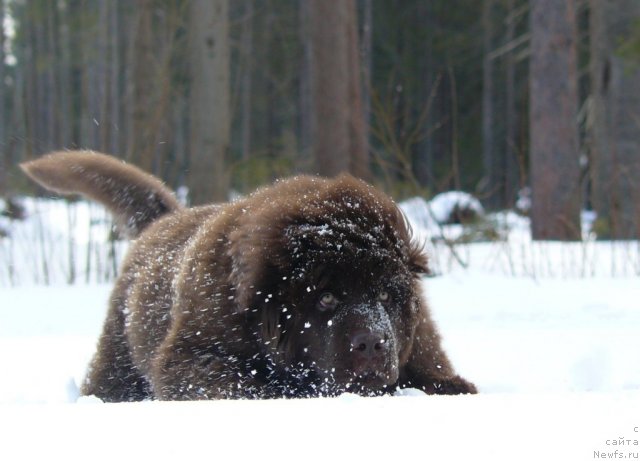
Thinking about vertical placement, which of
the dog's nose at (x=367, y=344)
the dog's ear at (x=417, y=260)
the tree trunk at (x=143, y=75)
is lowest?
the dog's nose at (x=367, y=344)

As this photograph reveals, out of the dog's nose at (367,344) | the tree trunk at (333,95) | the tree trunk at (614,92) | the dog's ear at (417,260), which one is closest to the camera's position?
the dog's nose at (367,344)

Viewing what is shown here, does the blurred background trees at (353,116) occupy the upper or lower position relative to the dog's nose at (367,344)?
upper

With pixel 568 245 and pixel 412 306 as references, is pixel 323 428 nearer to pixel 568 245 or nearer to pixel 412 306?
pixel 412 306

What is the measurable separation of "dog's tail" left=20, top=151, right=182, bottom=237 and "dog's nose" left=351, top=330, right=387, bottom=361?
82.2 inches

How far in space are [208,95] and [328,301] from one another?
794cm

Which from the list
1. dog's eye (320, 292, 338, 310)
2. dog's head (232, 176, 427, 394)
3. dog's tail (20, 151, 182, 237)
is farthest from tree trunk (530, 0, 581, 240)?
dog's eye (320, 292, 338, 310)

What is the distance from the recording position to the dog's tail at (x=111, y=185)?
468cm

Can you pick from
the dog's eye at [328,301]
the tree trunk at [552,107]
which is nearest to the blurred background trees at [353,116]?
the tree trunk at [552,107]

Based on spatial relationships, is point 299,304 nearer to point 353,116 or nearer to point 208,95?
point 208,95

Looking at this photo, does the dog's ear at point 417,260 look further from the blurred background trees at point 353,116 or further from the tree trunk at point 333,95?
the tree trunk at point 333,95

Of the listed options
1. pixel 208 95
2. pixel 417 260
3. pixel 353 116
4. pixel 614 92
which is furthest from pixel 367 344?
pixel 614 92

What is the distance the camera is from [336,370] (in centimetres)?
309

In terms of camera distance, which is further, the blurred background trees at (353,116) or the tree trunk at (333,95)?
the tree trunk at (333,95)

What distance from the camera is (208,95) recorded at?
10.7 meters
